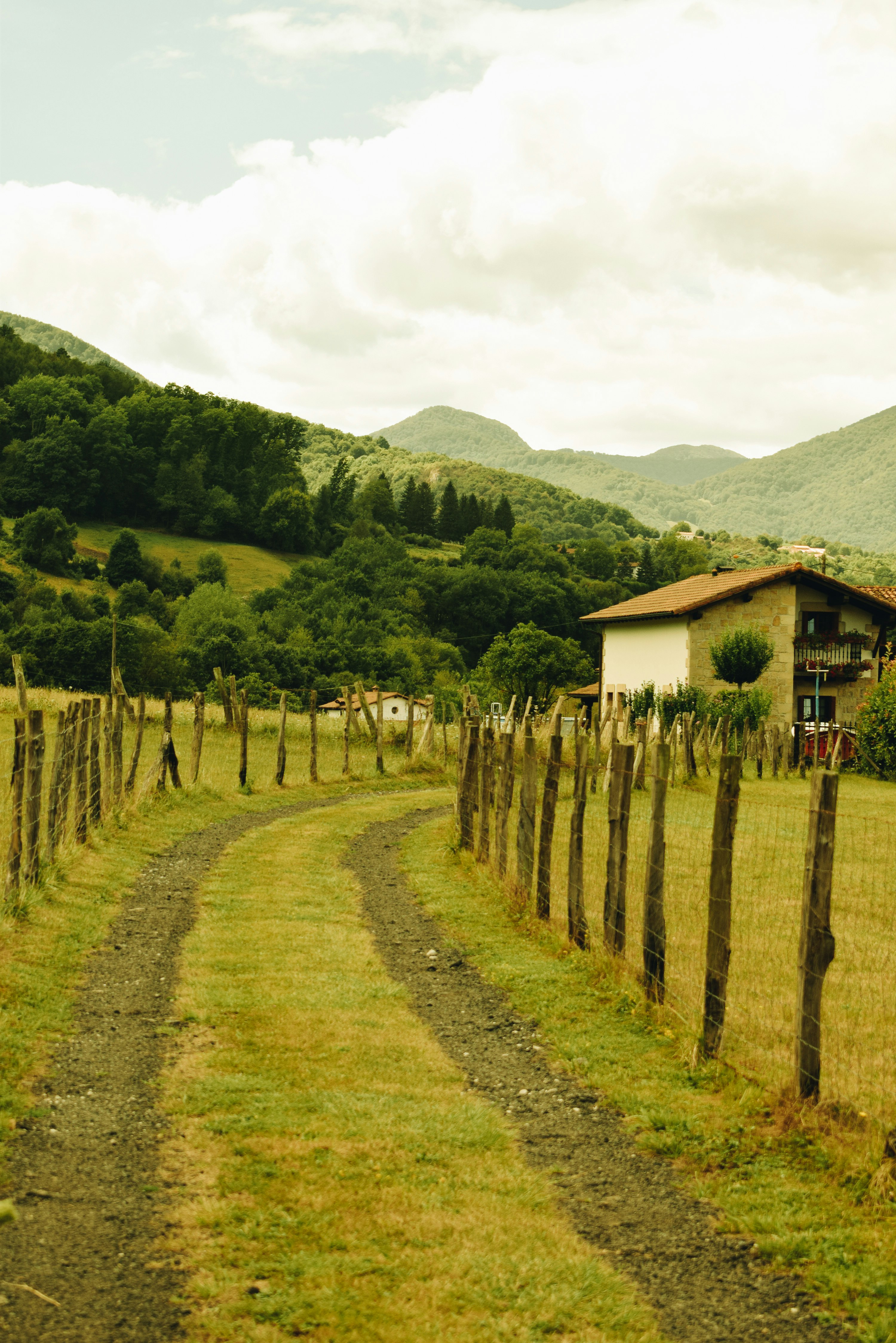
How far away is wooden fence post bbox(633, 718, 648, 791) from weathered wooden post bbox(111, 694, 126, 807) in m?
8.83

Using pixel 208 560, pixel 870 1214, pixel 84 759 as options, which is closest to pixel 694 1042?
pixel 870 1214

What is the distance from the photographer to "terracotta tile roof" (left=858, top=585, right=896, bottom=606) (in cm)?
4731

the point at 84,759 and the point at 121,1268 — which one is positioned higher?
the point at 84,759

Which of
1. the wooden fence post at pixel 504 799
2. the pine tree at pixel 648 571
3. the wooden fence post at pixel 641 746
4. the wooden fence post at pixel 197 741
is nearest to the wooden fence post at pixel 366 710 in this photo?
the wooden fence post at pixel 641 746

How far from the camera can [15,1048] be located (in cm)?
634

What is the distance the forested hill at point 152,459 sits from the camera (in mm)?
99500

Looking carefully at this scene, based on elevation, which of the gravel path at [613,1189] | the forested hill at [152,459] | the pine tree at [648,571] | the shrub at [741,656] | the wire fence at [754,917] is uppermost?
the forested hill at [152,459]

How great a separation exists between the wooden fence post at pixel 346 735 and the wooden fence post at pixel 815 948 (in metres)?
21.3

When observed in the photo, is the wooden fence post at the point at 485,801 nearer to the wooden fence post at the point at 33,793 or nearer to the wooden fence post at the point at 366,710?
the wooden fence post at the point at 33,793

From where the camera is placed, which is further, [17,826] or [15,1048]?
[17,826]

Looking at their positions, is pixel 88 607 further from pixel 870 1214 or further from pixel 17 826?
pixel 870 1214

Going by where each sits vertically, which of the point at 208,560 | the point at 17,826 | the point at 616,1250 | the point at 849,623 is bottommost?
the point at 616,1250

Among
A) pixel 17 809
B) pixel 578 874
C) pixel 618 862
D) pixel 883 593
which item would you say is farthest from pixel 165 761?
pixel 883 593

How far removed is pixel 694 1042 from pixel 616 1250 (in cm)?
239
